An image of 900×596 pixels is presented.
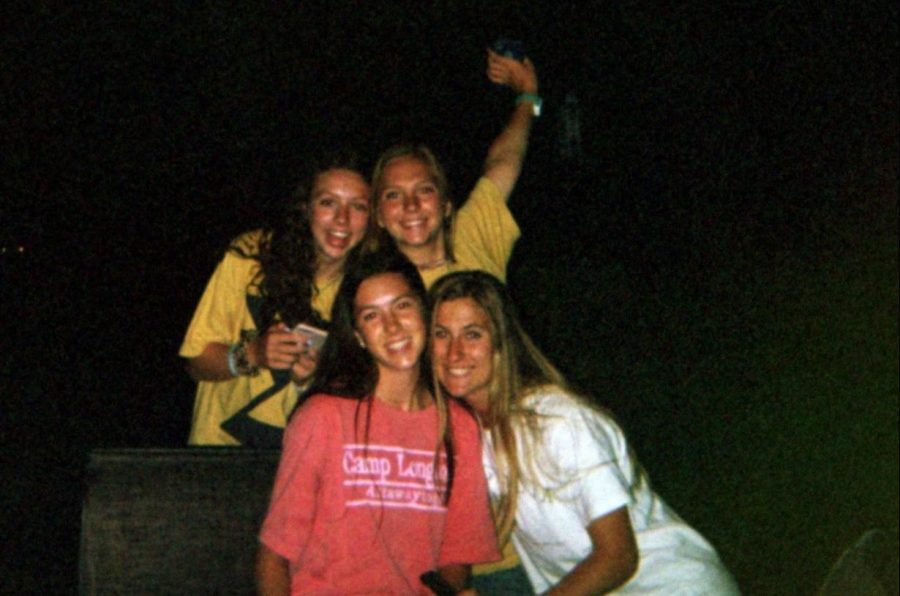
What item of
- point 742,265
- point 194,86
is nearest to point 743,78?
point 742,265

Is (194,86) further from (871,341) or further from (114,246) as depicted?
(871,341)

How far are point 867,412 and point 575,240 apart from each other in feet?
8.14

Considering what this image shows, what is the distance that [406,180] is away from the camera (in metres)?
3.26

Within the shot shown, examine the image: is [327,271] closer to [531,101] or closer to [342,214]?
[342,214]

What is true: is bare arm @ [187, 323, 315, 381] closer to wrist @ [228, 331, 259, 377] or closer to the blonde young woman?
wrist @ [228, 331, 259, 377]

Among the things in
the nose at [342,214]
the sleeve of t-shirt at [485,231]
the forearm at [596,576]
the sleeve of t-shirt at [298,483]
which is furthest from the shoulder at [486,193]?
the forearm at [596,576]

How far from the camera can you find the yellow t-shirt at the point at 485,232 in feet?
11.1

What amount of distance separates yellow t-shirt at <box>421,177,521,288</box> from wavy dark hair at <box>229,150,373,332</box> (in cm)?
34

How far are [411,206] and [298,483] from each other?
1.13 metres

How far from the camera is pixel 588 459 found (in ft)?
8.04

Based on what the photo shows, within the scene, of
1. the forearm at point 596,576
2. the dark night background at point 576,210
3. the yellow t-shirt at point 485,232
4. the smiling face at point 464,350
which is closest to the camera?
the forearm at point 596,576

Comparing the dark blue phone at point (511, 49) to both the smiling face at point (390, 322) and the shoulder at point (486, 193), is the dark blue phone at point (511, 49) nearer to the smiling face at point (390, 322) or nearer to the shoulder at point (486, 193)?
the shoulder at point (486, 193)

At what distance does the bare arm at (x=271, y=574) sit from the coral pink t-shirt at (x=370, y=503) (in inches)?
0.9

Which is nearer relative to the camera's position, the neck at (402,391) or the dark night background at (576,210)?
the neck at (402,391)
